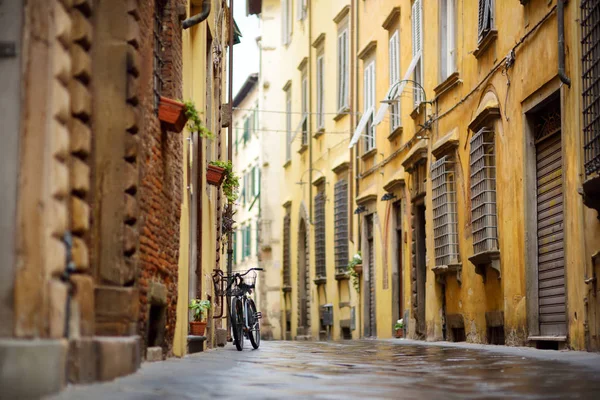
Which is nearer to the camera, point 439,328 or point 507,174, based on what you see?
point 507,174

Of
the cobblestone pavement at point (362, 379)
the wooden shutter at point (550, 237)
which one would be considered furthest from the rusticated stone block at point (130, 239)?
the wooden shutter at point (550, 237)

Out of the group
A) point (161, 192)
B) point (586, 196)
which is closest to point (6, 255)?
point (161, 192)

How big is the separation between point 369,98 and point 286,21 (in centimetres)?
1097

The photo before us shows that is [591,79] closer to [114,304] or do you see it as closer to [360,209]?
[114,304]

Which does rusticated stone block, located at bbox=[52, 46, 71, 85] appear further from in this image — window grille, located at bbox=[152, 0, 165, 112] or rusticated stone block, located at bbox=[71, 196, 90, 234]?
window grille, located at bbox=[152, 0, 165, 112]

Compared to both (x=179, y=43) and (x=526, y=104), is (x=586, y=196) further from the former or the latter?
(x=179, y=43)

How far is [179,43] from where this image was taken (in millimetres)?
11328

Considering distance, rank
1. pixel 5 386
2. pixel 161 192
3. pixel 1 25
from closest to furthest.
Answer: pixel 5 386
pixel 1 25
pixel 161 192

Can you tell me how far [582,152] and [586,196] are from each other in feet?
2.14

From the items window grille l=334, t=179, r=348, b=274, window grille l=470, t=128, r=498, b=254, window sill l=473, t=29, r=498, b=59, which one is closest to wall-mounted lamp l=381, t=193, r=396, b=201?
window grille l=334, t=179, r=348, b=274

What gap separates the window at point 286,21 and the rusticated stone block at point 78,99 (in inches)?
1115

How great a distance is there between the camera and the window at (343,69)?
27.1m

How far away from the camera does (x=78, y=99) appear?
6.29m

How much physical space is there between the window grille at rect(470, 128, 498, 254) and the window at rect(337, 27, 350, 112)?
436 inches
